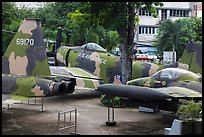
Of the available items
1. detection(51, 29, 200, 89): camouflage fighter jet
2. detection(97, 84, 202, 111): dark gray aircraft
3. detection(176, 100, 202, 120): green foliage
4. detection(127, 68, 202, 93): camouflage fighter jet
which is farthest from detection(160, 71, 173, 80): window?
detection(176, 100, 202, 120): green foliage

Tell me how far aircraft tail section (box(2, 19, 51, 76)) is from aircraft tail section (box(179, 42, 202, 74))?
7.34 metres

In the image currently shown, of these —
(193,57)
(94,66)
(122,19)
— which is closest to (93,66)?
(94,66)

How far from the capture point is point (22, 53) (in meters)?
16.9

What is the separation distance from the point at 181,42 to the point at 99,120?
29.2 meters

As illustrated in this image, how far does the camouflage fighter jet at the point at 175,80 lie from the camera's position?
1595cm

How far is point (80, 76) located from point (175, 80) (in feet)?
23.4

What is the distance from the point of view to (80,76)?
22.3m

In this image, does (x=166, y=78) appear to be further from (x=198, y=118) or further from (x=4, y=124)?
(x=4, y=124)

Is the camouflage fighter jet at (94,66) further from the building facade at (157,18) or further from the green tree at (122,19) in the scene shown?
the building facade at (157,18)

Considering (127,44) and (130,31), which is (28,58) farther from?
(130,31)

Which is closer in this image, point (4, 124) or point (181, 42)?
point (4, 124)

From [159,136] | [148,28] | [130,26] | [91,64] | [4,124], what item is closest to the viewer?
[159,136]

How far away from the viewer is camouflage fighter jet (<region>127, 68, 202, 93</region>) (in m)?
15.9

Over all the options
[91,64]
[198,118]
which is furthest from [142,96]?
[91,64]
